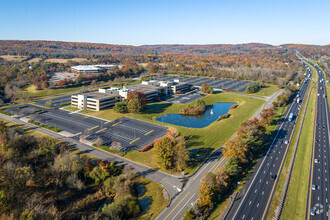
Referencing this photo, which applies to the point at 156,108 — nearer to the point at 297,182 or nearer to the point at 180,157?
the point at 180,157

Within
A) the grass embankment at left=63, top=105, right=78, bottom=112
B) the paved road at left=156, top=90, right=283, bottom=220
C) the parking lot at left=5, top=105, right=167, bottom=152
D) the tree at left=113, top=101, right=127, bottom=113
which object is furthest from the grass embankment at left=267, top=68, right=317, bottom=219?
the grass embankment at left=63, top=105, right=78, bottom=112

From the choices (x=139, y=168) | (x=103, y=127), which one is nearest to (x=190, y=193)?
(x=139, y=168)

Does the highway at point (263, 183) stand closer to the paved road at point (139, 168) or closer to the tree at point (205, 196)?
the tree at point (205, 196)

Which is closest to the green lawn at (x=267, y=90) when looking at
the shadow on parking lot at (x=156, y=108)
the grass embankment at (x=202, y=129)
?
the grass embankment at (x=202, y=129)

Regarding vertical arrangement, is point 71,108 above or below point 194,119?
above

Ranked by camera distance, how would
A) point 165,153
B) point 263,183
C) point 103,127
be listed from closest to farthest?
point 263,183
point 165,153
point 103,127

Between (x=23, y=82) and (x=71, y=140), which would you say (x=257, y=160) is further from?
(x=23, y=82)
